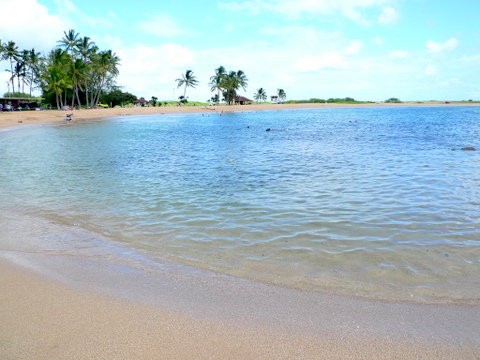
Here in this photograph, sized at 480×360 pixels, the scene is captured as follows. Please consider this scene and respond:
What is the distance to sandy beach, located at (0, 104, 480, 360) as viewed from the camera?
3.30m

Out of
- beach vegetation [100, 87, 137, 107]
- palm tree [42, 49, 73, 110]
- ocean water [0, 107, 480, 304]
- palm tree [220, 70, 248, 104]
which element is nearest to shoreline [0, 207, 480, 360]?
ocean water [0, 107, 480, 304]

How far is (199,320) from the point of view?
12.6ft

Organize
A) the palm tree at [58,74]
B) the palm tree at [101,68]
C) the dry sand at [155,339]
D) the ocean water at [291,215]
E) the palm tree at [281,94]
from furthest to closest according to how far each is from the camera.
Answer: the palm tree at [281,94]
the palm tree at [101,68]
the palm tree at [58,74]
the ocean water at [291,215]
the dry sand at [155,339]

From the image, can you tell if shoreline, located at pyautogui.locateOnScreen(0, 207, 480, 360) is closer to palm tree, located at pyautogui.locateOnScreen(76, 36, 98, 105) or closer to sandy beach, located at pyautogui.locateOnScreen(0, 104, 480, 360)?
sandy beach, located at pyautogui.locateOnScreen(0, 104, 480, 360)

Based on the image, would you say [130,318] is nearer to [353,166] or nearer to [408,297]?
[408,297]

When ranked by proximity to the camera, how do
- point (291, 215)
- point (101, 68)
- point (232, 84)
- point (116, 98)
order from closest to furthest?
point (291, 215), point (101, 68), point (116, 98), point (232, 84)

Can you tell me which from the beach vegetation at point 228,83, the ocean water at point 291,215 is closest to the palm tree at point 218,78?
the beach vegetation at point 228,83

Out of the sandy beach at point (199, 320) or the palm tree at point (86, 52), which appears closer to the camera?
the sandy beach at point (199, 320)

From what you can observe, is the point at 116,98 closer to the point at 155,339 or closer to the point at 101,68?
the point at 101,68

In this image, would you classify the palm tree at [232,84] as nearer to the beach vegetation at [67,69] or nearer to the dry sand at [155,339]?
the beach vegetation at [67,69]

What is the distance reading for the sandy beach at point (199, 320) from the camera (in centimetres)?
330

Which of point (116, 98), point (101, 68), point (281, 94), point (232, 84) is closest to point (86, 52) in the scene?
point (101, 68)

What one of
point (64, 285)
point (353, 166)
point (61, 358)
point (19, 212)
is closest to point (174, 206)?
point (19, 212)

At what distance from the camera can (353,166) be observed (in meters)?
15.8
